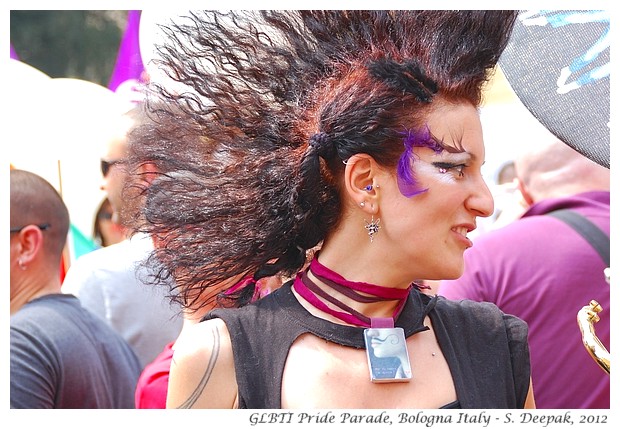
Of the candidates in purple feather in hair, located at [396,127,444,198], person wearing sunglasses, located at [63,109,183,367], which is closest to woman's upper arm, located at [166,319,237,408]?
purple feather in hair, located at [396,127,444,198]

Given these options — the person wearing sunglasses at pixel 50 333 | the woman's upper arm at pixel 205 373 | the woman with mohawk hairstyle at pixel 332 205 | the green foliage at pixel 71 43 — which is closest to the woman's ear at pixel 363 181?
the woman with mohawk hairstyle at pixel 332 205

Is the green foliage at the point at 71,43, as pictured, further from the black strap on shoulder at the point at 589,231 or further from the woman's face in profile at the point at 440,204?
the woman's face in profile at the point at 440,204

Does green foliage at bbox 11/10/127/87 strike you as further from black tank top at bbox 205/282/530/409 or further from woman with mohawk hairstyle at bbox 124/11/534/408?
black tank top at bbox 205/282/530/409

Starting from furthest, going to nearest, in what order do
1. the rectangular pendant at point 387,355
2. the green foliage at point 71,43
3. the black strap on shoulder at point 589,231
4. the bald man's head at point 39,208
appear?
1. the green foliage at point 71,43
2. the bald man's head at point 39,208
3. the black strap on shoulder at point 589,231
4. the rectangular pendant at point 387,355

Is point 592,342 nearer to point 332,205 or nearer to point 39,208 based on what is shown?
point 332,205

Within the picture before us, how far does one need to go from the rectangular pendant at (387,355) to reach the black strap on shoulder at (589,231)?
1.26 m

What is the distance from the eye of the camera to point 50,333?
10.2 feet

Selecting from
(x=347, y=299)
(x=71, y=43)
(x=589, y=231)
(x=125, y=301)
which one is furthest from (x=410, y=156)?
(x=71, y=43)

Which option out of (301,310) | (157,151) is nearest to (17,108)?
(157,151)

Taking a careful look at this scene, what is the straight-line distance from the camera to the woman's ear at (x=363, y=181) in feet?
6.31

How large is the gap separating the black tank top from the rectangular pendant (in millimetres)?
26

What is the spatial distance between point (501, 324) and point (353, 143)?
0.51 meters

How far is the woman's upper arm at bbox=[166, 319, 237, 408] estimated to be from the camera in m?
1.89

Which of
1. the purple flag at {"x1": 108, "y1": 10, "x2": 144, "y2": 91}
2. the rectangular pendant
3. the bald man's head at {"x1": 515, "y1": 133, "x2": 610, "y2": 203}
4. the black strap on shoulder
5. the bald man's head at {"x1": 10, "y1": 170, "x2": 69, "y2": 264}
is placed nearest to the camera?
the rectangular pendant
